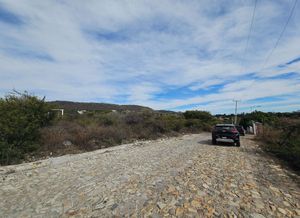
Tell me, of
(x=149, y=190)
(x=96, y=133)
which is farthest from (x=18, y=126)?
(x=149, y=190)

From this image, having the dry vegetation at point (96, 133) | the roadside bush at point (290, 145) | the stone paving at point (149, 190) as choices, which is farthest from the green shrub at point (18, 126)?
the roadside bush at point (290, 145)

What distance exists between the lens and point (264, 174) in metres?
6.84

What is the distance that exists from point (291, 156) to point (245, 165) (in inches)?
131

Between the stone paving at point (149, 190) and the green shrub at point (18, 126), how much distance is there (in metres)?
1.42

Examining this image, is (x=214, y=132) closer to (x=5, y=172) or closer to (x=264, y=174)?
(x=264, y=174)

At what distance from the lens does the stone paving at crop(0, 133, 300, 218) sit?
4.07 meters

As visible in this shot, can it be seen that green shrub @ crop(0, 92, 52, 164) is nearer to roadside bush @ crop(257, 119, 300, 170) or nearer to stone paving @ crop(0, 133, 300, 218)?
stone paving @ crop(0, 133, 300, 218)

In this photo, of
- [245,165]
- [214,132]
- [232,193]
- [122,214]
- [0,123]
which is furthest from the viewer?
[214,132]

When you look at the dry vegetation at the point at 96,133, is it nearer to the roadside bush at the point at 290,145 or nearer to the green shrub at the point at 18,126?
the green shrub at the point at 18,126

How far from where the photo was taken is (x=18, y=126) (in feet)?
32.8

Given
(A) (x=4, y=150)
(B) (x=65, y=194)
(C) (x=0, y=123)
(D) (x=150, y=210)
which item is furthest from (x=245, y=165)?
(C) (x=0, y=123)

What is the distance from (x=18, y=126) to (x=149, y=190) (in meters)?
8.29

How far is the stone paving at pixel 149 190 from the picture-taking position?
4074mm

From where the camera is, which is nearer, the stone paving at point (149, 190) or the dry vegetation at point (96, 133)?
the stone paving at point (149, 190)
